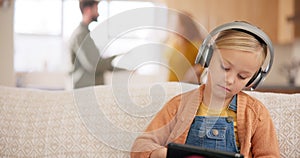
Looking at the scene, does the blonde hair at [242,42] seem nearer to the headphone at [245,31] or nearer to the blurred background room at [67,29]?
the headphone at [245,31]

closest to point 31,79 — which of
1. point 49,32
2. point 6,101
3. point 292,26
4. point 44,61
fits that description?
point 44,61

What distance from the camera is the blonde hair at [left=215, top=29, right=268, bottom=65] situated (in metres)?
0.83

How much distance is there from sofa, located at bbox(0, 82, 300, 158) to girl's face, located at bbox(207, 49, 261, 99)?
0.72ft

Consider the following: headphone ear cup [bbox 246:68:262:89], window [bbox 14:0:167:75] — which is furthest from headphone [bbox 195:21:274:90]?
window [bbox 14:0:167:75]

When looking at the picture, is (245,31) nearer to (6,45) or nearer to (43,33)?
(6,45)

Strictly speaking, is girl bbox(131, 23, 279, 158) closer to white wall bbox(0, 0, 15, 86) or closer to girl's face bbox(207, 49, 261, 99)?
girl's face bbox(207, 49, 261, 99)

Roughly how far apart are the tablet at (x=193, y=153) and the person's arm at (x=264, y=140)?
0.23 m

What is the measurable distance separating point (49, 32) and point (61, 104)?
2.90m

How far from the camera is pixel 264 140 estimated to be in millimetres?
897

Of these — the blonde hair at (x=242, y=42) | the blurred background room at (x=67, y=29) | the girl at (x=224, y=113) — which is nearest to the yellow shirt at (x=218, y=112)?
the girl at (x=224, y=113)

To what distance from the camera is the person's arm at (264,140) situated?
0.89 m

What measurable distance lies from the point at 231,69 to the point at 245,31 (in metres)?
0.08

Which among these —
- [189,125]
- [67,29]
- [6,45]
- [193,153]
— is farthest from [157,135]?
[67,29]

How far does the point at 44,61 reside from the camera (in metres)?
3.95
